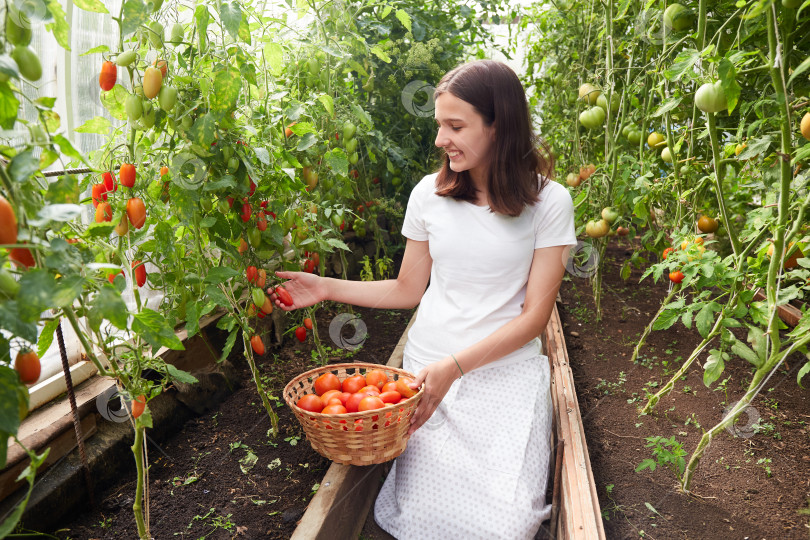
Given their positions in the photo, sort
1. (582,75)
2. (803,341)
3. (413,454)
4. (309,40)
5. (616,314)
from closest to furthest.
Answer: (803,341)
(413,454)
(309,40)
(616,314)
(582,75)

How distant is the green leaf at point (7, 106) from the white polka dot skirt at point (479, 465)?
3.96 feet

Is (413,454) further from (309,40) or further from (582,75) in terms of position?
(582,75)

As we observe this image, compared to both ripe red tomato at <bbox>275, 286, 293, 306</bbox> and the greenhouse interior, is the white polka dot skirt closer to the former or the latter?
the greenhouse interior

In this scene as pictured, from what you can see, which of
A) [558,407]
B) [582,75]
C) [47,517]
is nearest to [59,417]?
[47,517]

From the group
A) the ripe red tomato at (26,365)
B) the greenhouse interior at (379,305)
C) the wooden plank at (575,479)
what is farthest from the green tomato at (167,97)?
the wooden plank at (575,479)

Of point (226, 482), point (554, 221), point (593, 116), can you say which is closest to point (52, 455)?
point (226, 482)

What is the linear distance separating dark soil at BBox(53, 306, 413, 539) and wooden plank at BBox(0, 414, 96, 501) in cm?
14

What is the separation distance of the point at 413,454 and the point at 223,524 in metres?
0.51

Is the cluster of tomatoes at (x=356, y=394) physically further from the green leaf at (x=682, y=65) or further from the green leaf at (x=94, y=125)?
the green leaf at (x=682, y=65)

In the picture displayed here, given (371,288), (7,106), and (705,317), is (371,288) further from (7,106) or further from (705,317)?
(7,106)

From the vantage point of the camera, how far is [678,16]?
1.54m

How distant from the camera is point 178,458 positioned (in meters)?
1.57

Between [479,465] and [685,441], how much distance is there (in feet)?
2.40

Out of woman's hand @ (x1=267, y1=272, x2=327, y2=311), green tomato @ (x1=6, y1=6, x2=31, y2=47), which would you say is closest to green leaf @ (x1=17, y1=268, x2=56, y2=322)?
green tomato @ (x1=6, y1=6, x2=31, y2=47)
